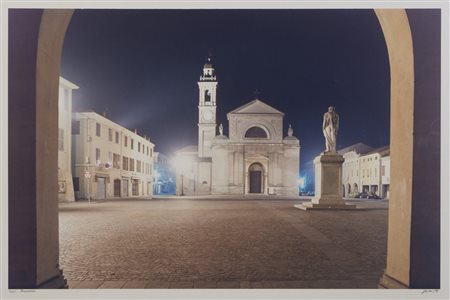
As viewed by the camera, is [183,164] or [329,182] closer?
[329,182]

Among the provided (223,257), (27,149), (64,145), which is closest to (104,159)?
(64,145)

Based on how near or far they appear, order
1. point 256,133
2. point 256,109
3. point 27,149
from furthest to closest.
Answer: point 256,133 < point 256,109 < point 27,149

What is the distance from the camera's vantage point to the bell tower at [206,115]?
5306cm

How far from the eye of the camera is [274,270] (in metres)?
5.29

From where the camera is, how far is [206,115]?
53500mm

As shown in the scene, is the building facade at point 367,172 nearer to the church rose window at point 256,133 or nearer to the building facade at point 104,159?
the church rose window at point 256,133

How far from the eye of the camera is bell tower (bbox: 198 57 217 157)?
174 ft

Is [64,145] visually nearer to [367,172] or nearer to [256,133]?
[256,133]

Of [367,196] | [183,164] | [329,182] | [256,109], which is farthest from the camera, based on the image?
[183,164]

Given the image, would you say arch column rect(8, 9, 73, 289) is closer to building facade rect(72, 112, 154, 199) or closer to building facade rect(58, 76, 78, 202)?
building facade rect(72, 112, 154, 199)

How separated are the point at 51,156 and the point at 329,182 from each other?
13.8 metres

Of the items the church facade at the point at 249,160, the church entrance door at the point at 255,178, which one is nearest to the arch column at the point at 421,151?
the church facade at the point at 249,160

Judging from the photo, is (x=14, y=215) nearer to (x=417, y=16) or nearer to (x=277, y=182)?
(x=417, y=16)

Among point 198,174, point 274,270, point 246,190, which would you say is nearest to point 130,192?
point 198,174
